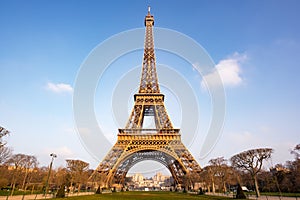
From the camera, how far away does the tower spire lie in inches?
1960

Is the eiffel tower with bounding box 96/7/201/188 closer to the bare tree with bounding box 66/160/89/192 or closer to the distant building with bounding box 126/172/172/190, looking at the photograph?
the bare tree with bounding box 66/160/89/192

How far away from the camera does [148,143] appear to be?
42000 mm

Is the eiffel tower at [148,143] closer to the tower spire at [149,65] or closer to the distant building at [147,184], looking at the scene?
the tower spire at [149,65]

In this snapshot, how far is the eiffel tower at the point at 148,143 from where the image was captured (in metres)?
39.1

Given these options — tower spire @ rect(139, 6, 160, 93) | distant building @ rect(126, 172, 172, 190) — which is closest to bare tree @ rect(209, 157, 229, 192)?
tower spire @ rect(139, 6, 160, 93)

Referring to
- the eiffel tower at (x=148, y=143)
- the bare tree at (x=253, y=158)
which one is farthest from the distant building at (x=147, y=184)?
the bare tree at (x=253, y=158)

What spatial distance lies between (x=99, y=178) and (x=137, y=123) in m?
13.2

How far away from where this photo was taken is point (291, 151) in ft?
98.9

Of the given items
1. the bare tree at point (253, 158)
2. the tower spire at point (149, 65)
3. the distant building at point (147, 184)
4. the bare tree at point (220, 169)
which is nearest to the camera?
the bare tree at point (253, 158)

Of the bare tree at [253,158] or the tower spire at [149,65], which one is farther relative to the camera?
the tower spire at [149,65]

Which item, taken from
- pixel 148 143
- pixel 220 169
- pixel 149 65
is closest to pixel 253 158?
pixel 220 169

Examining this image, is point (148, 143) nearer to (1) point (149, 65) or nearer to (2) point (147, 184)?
(1) point (149, 65)

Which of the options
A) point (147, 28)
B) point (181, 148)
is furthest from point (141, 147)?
point (147, 28)

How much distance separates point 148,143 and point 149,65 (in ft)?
65.2
